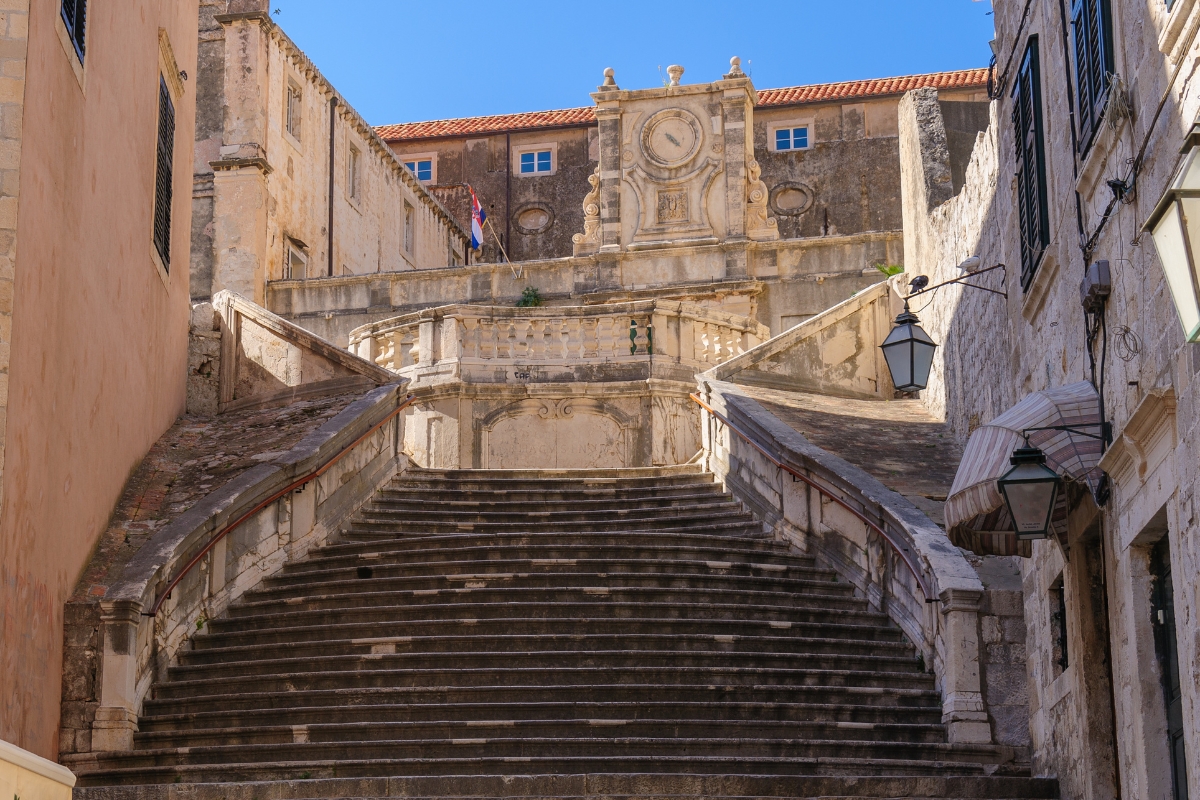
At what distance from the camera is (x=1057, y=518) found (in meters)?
9.46

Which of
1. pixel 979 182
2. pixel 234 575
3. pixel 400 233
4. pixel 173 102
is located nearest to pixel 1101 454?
pixel 234 575

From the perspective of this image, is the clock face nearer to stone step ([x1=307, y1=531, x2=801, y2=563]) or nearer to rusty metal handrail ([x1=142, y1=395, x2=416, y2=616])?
rusty metal handrail ([x1=142, y1=395, x2=416, y2=616])

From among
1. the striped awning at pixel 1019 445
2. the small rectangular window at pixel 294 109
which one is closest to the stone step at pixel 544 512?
the striped awning at pixel 1019 445

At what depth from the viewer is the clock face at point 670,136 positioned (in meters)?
29.7

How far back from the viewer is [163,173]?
55.8 ft

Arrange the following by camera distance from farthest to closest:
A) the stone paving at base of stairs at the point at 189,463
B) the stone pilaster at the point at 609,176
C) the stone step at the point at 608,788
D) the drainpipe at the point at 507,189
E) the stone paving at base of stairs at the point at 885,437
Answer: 1. the drainpipe at the point at 507,189
2. the stone pilaster at the point at 609,176
3. the stone paving at base of stairs at the point at 885,437
4. the stone paving at base of stairs at the point at 189,463
5. the stone step at the point at 608,788

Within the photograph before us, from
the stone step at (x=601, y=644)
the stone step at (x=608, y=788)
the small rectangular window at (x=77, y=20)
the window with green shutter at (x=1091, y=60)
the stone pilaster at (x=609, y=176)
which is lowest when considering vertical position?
the stone step at (x=608, y=788)

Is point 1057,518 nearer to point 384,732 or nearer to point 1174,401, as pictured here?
point 1174,401

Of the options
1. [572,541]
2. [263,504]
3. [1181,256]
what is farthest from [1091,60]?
[263,504]

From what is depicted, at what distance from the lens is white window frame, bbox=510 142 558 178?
141 ft

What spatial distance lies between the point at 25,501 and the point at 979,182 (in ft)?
34.5

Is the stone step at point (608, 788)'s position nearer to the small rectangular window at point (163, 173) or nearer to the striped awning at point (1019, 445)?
the striped awning at point (1019, 445)

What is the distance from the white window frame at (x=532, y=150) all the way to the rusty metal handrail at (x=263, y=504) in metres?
26.0

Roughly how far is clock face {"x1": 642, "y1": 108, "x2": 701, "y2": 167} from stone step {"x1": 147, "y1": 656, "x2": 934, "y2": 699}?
1892cm
